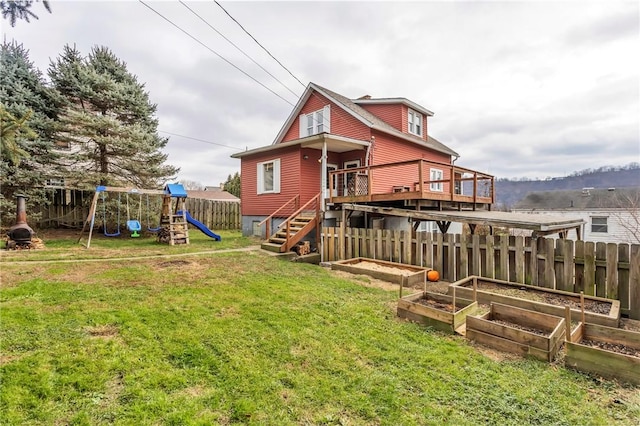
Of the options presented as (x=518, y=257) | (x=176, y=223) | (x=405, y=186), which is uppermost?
(x=405, y=186)

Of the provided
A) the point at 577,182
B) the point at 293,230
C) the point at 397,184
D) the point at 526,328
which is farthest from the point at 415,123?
the point at 577,182

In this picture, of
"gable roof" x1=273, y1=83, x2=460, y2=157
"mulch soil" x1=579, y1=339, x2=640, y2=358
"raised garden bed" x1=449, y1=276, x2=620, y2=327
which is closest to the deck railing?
"gable roof" x1=273, y1=83, x2=460, y2=157

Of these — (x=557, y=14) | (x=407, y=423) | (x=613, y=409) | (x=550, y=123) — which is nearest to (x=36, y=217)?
(x=407, y=423)

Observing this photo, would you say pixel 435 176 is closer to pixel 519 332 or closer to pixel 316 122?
pixel 316 122

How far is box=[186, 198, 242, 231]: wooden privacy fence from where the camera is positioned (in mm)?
19219

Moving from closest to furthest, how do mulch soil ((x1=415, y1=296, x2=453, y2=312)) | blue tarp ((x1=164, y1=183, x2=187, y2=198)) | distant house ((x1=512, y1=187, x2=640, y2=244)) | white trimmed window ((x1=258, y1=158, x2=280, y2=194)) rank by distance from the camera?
1. mulch soil ((x1=415, y1=296, x2=453, y2=312))
2. blue tarp ((x1=164, y1=183, x2=187, y2=198))
3. white trimmed window ((x1=258, y1=158, x2=280, y2=194))
4. distant house ((x1=512, y1=187, x2=640, y2=244))

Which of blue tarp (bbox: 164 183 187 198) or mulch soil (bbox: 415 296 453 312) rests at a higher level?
blue tarp (bbox: 164 183 187 198)

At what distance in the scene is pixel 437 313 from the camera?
161 inches

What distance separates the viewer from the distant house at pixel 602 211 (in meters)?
22.1

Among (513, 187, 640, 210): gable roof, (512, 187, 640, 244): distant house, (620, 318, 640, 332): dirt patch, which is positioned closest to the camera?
(620, 318, 640, 332): dirt patch

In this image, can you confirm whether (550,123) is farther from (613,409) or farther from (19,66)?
(19,66)

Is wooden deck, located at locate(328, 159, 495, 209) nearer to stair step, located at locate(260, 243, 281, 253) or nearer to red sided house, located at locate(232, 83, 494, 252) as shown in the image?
red sided house, located at locate(232, 83, 494, 252)

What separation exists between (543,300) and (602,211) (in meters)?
26.1

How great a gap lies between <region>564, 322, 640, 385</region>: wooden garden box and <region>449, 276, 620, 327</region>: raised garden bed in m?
0.70
